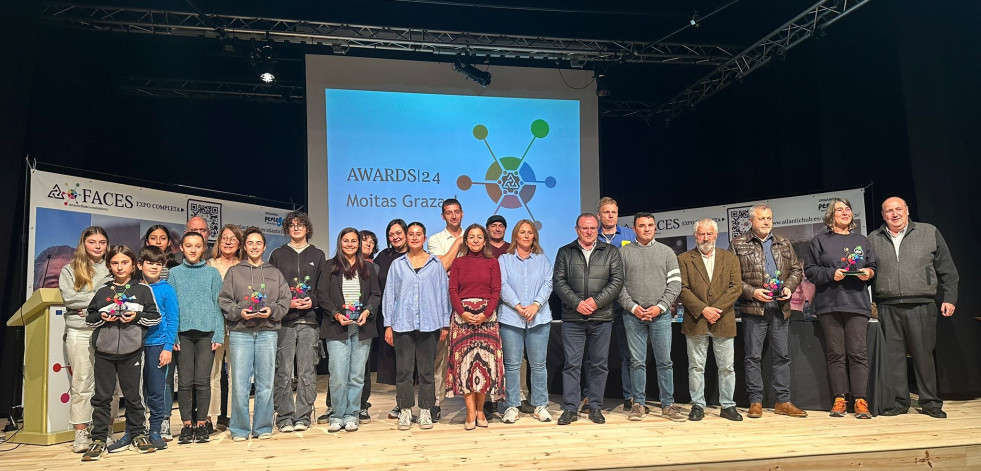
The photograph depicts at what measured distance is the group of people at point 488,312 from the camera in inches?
167

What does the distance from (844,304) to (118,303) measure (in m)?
5.02

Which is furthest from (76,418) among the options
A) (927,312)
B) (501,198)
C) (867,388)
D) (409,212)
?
(927,312)

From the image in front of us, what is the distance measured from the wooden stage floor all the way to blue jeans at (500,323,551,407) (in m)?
0.21

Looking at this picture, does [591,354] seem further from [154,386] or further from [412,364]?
[154,386]

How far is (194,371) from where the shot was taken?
4207mm

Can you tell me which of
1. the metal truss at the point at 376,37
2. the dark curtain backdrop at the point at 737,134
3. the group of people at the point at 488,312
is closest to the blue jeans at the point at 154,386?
the group of people at the point at 488,312

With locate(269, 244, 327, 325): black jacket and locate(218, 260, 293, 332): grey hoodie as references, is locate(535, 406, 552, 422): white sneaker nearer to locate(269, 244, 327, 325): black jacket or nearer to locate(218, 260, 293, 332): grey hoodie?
locate(269, 244, 327, 325): black jacket

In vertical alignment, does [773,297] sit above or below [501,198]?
below

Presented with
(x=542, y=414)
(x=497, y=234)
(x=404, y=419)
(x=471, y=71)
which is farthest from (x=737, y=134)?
(x=404, y=419)

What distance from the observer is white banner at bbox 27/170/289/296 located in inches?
207

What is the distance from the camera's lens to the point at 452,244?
539cm

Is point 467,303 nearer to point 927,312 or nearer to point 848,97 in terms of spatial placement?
point 927,312

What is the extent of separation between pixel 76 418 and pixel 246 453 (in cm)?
119

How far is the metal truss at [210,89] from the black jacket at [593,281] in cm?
476
